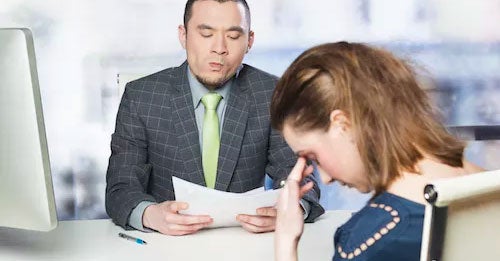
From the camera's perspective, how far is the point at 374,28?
11.8ft

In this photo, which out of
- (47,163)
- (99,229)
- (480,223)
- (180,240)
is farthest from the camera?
(99,229)

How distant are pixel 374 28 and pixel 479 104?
24.3 inches


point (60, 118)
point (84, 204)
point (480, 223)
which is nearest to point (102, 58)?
point (60, 118)

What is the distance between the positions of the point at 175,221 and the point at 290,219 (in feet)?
1.67

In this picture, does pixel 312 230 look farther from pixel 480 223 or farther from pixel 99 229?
pixel 480 223

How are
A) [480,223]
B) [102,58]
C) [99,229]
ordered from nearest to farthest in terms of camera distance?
1. [480,223]
2. [99,229]
3. [102,58]

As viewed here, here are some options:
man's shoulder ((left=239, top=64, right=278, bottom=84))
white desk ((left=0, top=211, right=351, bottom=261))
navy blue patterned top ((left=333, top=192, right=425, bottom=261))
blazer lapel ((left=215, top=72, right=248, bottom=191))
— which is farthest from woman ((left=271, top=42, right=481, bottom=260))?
man's shoulder ((left=239, top=64, right=278, bottom=84))

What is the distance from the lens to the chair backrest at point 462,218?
988 millimetres

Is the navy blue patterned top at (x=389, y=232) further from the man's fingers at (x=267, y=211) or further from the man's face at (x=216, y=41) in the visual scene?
the man's face at (x=216, y=41)

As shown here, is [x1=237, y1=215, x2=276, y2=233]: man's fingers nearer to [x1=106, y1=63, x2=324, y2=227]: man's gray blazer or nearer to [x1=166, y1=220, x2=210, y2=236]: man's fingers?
[x1=166, y1=220, x2=210, y2=236]: man's fingers

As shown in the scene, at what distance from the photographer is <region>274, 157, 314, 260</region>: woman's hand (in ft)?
4.90

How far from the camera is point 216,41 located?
7.75ft

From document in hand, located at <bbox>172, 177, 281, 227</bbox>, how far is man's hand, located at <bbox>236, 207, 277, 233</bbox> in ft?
0.05

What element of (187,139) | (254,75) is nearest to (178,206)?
(187,139)
